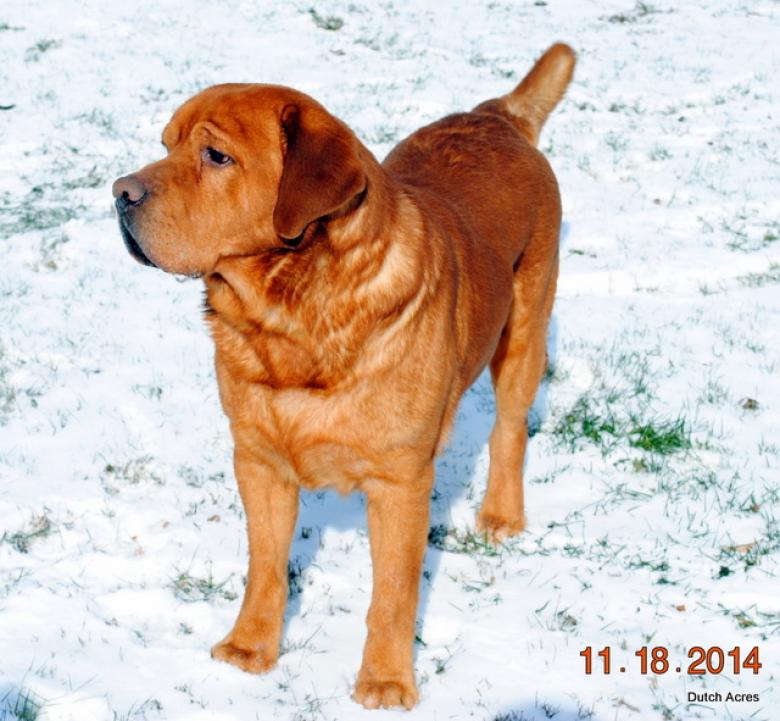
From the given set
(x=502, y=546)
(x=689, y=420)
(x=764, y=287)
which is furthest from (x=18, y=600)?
(x=764, y=287)

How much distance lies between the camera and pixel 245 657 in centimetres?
380

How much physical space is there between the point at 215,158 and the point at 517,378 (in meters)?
2.32

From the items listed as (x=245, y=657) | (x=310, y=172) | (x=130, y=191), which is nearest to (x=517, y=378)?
(x=245, y=657)

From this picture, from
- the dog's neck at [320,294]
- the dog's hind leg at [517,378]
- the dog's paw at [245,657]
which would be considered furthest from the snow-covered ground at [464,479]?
the dog's neck at [320,294]

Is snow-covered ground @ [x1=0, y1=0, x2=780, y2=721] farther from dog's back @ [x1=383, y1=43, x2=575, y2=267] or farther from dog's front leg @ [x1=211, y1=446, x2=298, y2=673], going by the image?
dog's back @ [x1=383, y1=43, x2=575, y2=267]

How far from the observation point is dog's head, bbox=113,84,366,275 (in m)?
3.26

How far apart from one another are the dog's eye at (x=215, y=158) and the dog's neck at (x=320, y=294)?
0.98 ft

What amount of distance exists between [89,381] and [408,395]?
3.13 m

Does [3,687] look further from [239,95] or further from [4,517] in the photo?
[239,95]

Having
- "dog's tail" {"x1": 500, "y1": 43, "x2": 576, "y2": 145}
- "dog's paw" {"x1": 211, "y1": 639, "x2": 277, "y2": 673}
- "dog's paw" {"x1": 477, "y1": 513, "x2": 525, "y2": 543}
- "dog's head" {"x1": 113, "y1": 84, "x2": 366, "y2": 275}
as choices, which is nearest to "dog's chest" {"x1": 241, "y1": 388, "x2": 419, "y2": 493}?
"dog's head" {"x1": 113, "y1": 84, "x2": 366, "y2": 275}

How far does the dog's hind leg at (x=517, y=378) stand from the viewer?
502cm

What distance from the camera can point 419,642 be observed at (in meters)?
4.07

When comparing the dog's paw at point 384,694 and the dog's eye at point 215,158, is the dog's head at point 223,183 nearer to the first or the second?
the dog's eye at point 215,158

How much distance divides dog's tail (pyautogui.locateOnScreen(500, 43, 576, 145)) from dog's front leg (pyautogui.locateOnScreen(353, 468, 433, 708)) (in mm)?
2530
